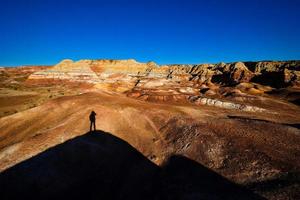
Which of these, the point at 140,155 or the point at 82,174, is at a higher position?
the point at 140,155

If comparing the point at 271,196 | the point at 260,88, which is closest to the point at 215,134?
the point at 271,196

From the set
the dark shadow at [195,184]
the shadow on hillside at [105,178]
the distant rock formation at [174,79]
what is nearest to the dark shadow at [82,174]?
the shadow on hillside at [105,178]

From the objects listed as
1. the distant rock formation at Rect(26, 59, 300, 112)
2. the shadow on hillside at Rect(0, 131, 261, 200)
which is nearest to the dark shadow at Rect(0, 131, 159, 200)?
the shadow on hillside at Rect(0, 131, 261, 200)

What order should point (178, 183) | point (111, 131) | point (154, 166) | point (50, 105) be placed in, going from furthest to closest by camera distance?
point (50, 105)
point (111, 131)
point (154, 166)
point (178, 183)

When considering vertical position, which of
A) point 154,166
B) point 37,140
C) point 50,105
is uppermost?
point 50,105

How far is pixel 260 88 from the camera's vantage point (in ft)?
220

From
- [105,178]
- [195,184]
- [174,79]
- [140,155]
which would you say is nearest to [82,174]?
[105,178]

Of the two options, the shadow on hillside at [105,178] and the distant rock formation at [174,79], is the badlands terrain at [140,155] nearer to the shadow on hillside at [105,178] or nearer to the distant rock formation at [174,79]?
the shadow on hillside at [105,178]

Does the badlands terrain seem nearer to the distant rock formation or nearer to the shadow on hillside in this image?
the shadow on hillside

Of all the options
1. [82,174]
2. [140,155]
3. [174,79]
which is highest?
[174,79]

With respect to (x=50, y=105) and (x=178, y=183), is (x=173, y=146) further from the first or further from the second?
(x=50, y=105)

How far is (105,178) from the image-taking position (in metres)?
15.5

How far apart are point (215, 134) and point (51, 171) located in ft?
48.7

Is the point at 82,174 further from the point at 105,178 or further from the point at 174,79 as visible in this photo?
the point at 174,79
